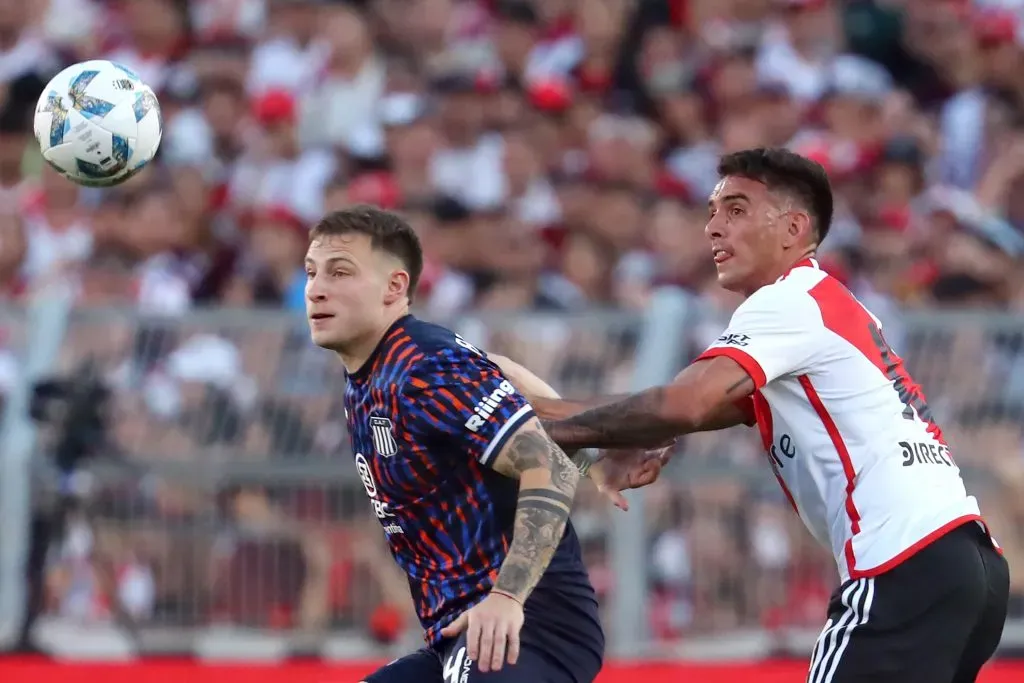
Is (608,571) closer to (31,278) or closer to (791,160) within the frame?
(31,278)

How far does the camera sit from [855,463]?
538 cm

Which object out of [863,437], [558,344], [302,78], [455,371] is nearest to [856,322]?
[863,437]

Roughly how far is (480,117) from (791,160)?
26.2ft

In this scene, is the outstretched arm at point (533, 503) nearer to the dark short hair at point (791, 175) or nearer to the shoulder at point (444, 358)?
the shoulder at point (444, 358)

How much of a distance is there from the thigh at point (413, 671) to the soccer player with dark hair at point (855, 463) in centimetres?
85

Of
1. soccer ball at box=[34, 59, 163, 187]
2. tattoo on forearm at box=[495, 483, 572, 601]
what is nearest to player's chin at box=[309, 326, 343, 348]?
tattoo on forearm at box=[495, 483, 572, 601]

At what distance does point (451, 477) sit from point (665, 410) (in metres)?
0.71

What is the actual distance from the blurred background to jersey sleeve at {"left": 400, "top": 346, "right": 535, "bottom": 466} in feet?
19.1

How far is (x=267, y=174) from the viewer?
44.2 feet

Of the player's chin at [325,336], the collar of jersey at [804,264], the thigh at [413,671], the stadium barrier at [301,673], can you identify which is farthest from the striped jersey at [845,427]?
the stadium barrier at [301,673]

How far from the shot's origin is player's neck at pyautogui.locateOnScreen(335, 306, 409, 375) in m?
5.64

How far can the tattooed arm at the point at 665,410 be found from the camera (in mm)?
5312

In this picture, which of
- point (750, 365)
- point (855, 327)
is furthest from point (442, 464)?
point (855, 327)

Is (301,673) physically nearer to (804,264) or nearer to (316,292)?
Result: (316,292)
